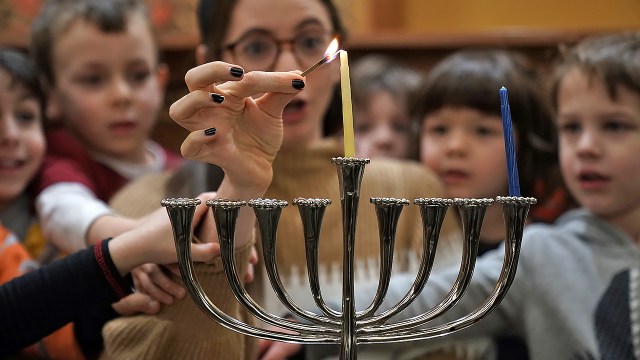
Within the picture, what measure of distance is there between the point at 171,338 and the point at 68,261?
0.44 ft

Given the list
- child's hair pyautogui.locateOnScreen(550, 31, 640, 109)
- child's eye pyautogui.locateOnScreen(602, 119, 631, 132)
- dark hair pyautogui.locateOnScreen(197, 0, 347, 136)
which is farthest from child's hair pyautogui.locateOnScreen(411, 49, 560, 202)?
dark hair pyautogui.locateOnScreen(197, 0, 347, 136)

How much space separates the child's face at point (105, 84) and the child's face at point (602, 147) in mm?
746

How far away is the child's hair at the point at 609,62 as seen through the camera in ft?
3.89

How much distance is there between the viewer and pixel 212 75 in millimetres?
640

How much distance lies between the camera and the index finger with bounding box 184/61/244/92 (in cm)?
63

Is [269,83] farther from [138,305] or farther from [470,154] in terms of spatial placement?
[470,154]

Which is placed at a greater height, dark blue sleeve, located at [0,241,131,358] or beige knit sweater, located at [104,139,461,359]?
beige knit sweater, located at [104,139,461,359]

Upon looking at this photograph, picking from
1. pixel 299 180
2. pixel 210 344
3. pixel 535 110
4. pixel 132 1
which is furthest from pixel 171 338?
pixel 535 110

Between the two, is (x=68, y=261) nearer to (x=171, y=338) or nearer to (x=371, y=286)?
(x=171, y=338)

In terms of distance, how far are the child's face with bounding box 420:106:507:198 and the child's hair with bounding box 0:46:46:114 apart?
0.74m

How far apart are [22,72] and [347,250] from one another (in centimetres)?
91

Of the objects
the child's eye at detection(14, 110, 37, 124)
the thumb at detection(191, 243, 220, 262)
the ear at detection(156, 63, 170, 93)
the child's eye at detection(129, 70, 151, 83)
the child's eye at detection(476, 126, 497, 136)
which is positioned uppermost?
the ear at detection(156, 63, 170, 93)

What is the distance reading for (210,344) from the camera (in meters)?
0.80

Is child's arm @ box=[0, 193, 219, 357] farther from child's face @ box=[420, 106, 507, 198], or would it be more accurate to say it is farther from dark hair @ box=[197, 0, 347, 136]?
child's face @ box=[420, 106, 507, 198]
